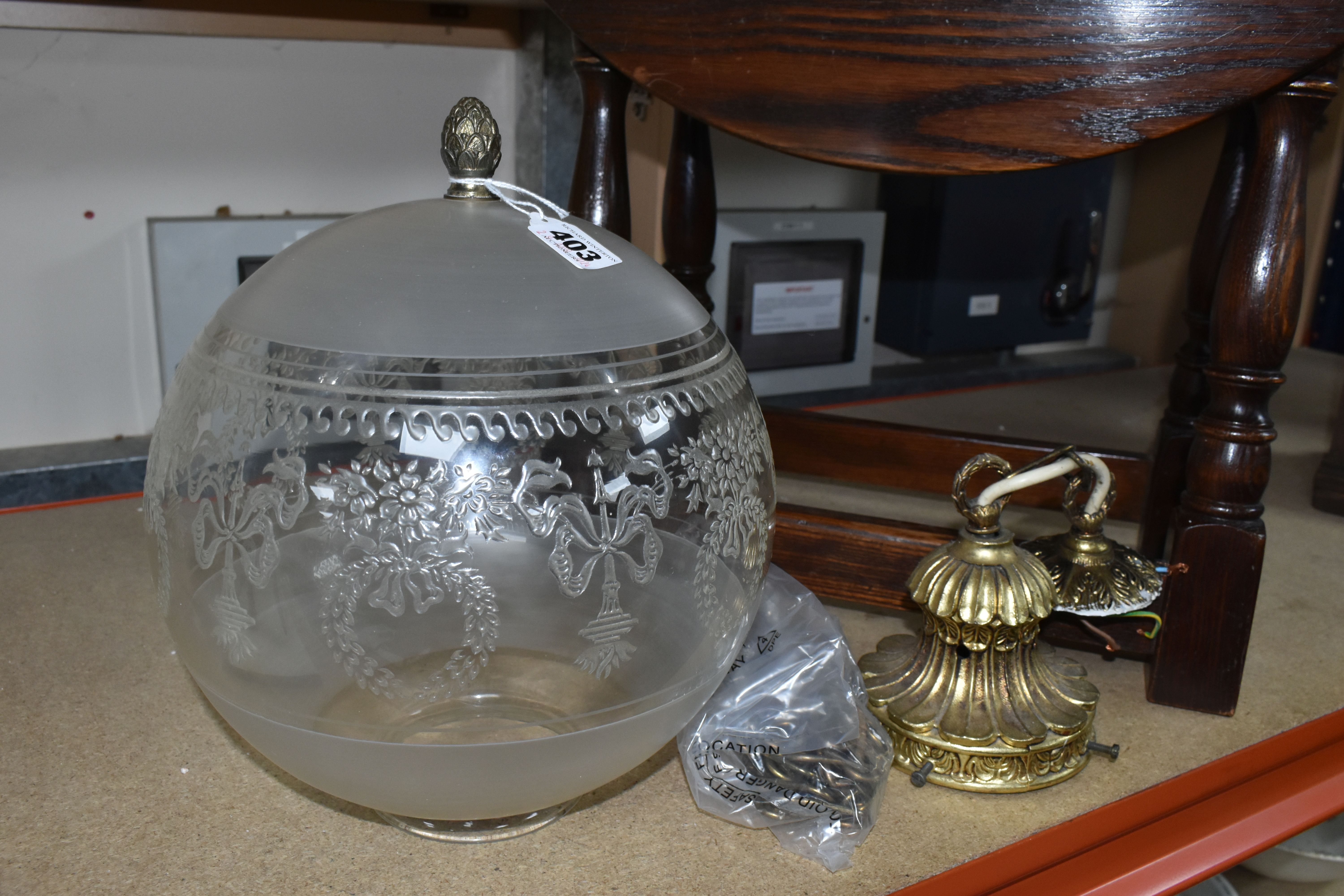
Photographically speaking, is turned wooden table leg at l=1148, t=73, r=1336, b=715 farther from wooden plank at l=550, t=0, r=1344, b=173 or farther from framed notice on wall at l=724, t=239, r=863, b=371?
framed notice on wall at l=724, t=239, r=863, b=371

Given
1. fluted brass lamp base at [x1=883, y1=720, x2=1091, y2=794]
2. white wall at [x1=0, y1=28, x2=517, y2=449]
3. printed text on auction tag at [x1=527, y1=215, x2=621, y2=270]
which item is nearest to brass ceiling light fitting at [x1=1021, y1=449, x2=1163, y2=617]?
fluted brass lamp base at [x1=883, y1=720, x2=1091, y2=794]

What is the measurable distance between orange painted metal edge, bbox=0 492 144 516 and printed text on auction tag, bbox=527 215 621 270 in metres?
0.78

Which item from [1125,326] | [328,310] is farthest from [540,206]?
[1125,326]

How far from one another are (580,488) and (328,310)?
0.16 meters

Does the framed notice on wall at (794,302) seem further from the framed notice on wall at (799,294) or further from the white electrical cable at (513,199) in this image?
the white electrical cable at (513,199)

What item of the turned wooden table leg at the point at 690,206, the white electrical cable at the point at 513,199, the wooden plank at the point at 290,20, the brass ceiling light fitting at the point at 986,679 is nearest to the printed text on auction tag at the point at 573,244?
the white electrical cable at the point at 513,199

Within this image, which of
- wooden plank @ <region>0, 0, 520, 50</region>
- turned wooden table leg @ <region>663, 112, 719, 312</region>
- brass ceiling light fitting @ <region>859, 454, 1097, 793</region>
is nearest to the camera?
brass ceiling light fitting @ <region>859, 454, 1097, 793</region>

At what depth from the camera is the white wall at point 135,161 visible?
142cm

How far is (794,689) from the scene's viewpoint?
81cm

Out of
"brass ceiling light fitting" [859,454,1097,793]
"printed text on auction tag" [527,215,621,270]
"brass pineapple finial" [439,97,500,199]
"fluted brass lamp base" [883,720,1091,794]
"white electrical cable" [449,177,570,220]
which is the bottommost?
"fluted brass lamp base" [883,720,1091,794]

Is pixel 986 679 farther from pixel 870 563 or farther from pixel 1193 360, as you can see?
pixel 1193 360

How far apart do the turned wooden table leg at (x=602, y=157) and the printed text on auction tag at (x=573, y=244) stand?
34 cm

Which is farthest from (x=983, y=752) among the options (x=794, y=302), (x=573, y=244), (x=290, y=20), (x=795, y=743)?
(x=290, y=20)

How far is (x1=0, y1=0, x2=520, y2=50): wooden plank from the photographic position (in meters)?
1.37
